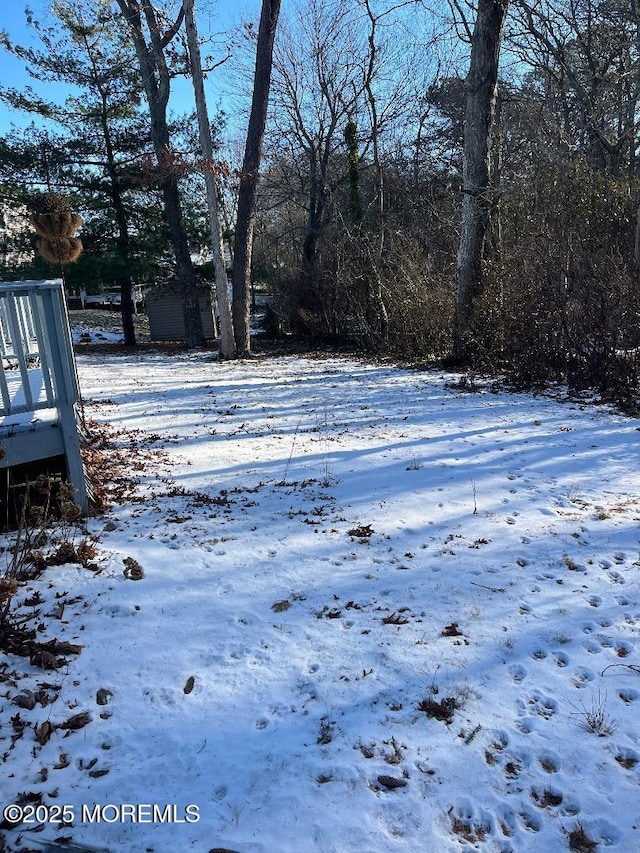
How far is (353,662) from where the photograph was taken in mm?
2680

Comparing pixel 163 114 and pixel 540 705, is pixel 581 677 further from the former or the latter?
pixel 163 114

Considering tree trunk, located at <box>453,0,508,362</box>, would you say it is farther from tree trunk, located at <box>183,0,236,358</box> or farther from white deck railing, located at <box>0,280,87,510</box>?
white deck railing, located at <box>0,280,87,510</box>

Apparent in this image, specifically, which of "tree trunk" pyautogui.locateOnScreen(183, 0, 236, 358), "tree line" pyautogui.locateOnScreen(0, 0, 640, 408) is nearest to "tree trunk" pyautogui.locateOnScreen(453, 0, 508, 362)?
"tree line" pyautogui.locateOnScreen(0, 0, 640, 408)

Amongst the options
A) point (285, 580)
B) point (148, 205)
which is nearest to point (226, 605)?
point (285, 580)

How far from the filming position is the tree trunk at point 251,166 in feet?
43.9

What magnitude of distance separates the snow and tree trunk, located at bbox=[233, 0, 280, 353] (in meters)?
10.4

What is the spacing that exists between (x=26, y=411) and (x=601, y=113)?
15.1 meters

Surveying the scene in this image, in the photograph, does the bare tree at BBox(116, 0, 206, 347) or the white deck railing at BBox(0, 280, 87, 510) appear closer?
the white deck railing at BBox(0, 280, 87, 510)

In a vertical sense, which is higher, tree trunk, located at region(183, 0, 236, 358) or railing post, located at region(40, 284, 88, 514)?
tree trunk, located at region(183, 0, 236, 358)

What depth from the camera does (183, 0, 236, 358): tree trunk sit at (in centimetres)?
1295

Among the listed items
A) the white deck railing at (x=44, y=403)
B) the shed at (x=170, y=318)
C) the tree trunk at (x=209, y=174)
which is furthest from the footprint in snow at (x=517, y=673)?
the shed at (x=170, y=318)

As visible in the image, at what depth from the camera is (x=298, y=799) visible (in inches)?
77.5

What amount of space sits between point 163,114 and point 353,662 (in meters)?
17.5

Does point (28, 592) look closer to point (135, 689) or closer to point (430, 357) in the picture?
point (135, 689)
